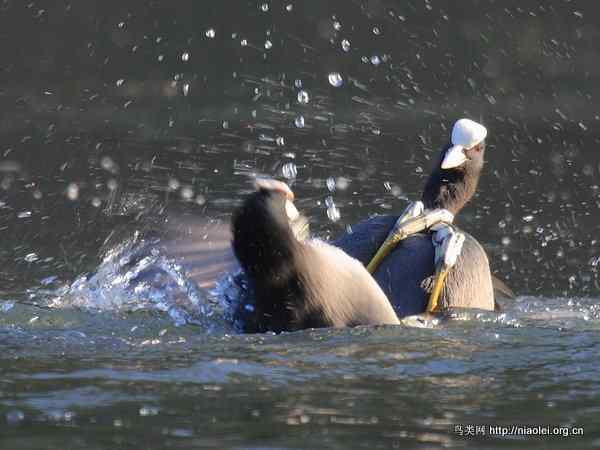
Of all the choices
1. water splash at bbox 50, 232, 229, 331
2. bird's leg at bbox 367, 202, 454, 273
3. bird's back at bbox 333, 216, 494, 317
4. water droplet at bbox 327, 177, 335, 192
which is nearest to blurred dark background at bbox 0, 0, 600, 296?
water droplet at bbox 327, 177, 335, 192

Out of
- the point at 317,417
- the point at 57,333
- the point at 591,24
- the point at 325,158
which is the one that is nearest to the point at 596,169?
the point at 325,158

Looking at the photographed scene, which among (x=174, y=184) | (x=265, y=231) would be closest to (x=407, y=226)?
(x=265, y=231)

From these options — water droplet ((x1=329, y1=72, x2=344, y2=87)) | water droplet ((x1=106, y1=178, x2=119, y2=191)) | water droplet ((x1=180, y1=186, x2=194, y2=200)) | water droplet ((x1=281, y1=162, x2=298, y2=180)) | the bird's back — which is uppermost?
water droplet ((x1=329, y1=72, x2=344, y2=87))

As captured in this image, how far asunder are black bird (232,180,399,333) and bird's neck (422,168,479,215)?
5.32 ft

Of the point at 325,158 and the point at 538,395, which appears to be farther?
the point at 325,158

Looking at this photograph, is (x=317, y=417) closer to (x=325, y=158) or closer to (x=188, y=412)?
(x=188, y=412)

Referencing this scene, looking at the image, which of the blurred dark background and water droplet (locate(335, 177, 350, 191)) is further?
water droplet (locate(335, 177, 350, 191))

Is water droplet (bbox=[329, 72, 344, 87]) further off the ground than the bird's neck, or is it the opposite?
water droplet (bbox=[329, 72, 344, 87])

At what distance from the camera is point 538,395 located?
3.40 m

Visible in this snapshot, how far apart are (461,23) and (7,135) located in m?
4.23

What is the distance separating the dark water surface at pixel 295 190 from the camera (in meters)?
3.22

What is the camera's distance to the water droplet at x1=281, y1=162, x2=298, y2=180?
7.71m

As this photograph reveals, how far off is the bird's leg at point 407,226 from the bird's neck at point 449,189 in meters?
0.43

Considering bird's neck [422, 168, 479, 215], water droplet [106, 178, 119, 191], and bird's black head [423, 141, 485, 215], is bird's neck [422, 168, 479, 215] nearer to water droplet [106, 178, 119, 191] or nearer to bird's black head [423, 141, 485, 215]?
bird's black head [423, 141, 485, 215]
